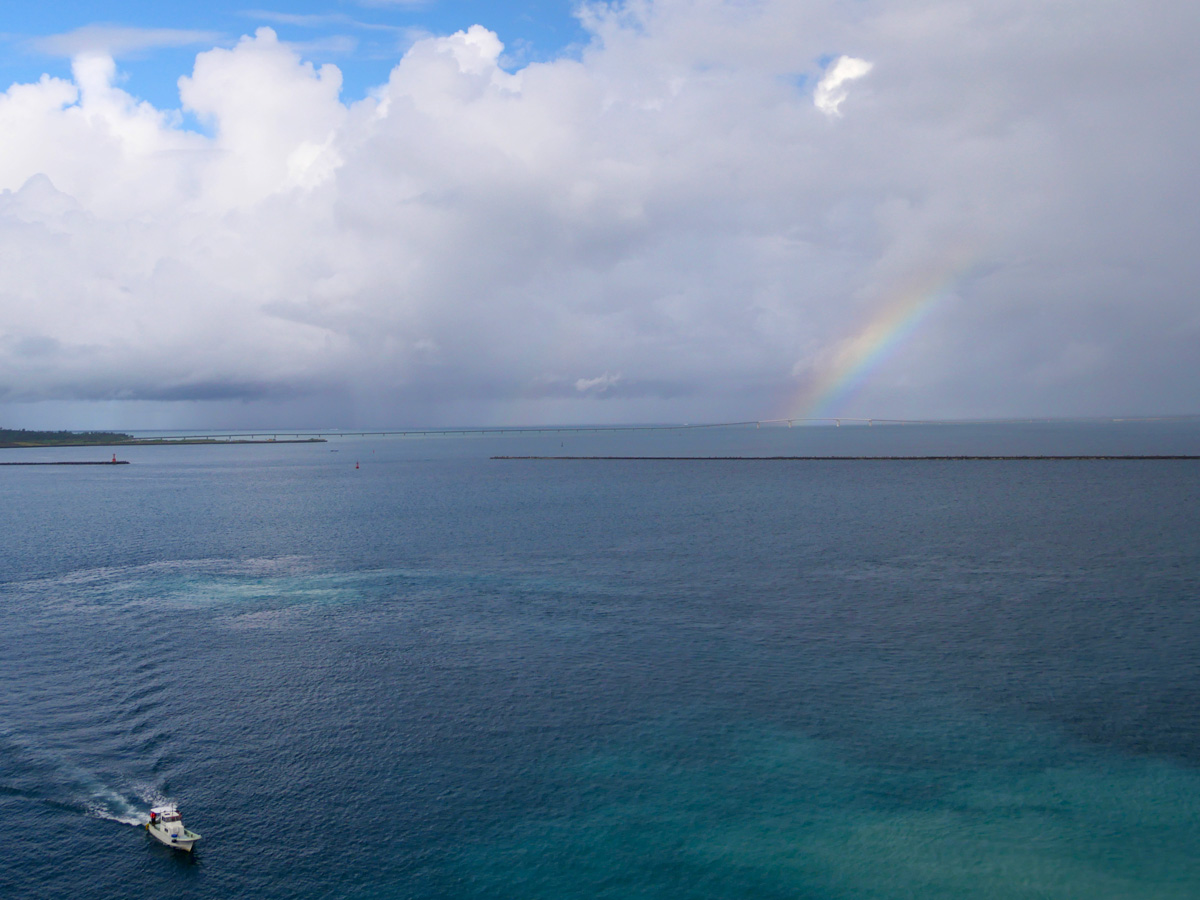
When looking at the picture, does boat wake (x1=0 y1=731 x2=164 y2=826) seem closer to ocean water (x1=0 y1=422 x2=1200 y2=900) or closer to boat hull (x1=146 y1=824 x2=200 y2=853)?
ocean water (x1=0 y1=422 x2=1200 y2=900)

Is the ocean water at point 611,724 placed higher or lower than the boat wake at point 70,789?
higher

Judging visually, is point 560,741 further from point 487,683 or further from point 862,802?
point 862,802

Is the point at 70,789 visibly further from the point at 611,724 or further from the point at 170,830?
the point at 611,724

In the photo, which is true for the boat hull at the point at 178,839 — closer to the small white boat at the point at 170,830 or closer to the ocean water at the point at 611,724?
the small white boat at the point at 170,830

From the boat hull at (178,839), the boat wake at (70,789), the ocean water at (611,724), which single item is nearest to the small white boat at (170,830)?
the boat hull at (178,839)

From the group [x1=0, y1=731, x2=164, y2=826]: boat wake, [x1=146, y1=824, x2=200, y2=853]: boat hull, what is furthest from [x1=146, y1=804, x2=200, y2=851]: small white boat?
[x1=0, y1=731, x2=164, y2=826]: boat wake

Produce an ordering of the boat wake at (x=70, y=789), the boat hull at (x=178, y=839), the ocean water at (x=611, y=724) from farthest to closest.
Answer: the boat wake at (x=70, y=789), the boat hull at (x=178, y=839), the ocean water at (x=611, y=724)

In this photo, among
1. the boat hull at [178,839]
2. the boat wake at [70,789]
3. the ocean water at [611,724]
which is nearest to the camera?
the ocean water at [611,724]

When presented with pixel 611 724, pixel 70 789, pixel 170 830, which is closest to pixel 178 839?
pixel 170 830
